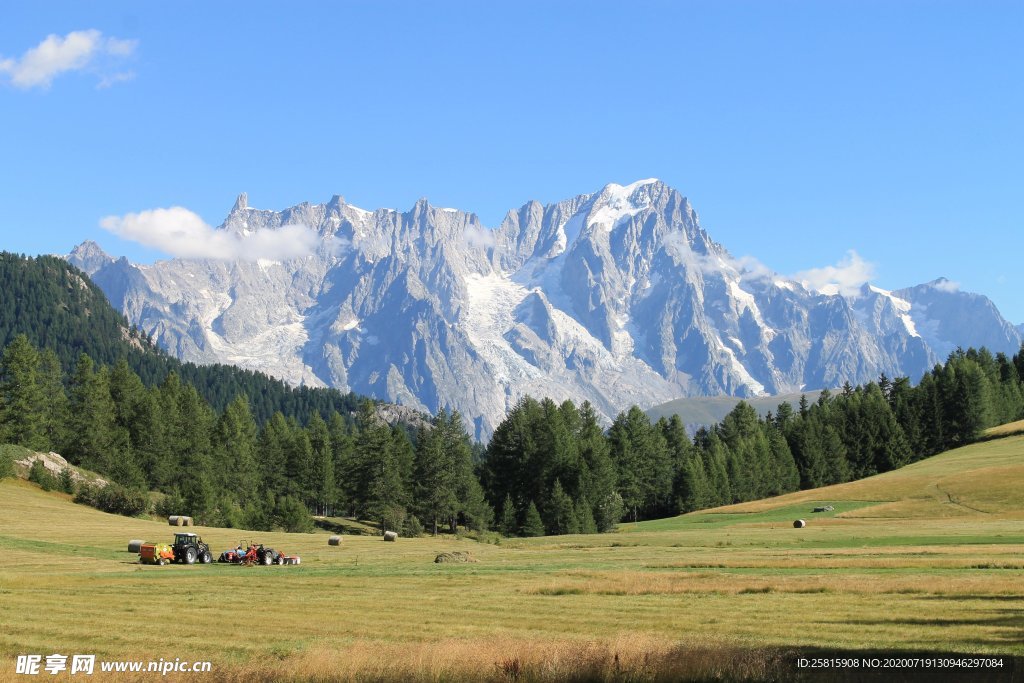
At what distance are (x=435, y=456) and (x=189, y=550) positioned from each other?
64.7 meters

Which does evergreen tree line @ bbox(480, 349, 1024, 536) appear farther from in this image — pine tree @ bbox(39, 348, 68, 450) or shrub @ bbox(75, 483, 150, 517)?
pine tree @ bbox(39, 348, 68, 450)

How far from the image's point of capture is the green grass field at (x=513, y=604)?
23.0 metres

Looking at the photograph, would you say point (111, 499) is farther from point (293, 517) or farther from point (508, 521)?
point (508, 521)

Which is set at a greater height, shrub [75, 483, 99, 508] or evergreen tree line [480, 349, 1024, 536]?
evergreen tree line [480, 349, 1024, 536]

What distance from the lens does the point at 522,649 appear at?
2267 cm

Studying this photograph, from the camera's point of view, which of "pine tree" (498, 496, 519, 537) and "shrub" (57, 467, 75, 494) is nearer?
"shrub" (57, 467, 75, 494)

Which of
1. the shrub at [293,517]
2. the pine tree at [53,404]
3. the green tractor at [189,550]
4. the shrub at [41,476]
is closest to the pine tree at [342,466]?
the shrub at [293,517]

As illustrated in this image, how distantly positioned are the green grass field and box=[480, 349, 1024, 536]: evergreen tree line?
49552 mm

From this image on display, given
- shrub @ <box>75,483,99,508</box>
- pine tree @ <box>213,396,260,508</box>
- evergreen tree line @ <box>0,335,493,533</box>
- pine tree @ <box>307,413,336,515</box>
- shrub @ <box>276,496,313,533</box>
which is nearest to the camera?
shrub @ <box>75,483,99,508</box>

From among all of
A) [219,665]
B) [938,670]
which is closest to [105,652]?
[219,665]

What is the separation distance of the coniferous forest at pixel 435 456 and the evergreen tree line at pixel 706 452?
0.93 feet

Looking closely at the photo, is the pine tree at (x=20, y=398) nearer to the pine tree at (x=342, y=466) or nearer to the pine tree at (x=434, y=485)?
the pine tree at (x=342, y=466)

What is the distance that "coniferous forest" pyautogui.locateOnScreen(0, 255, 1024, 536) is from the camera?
11438cm

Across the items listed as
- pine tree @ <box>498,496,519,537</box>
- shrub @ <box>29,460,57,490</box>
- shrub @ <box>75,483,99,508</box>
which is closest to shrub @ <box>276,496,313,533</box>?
shrub @ <box>75,483,99,508</box>
